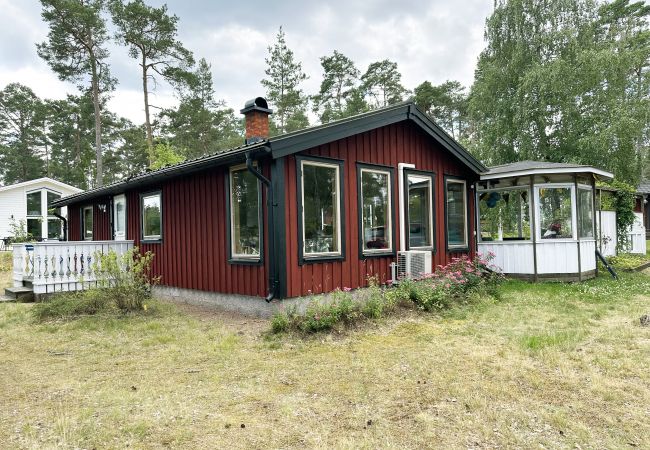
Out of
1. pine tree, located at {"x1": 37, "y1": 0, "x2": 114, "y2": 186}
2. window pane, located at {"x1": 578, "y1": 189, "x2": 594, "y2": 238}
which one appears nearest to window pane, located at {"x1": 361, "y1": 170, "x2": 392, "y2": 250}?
window pane, located at {"x1": 578, "y1": 189, "x2": 594, "y2": 238}

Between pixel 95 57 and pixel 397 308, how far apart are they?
23254 mm

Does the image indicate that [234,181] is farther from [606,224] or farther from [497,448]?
[606,224]

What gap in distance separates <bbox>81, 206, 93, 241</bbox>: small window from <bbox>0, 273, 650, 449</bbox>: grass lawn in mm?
6542

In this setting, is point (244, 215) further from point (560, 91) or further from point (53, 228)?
point (53, 228)

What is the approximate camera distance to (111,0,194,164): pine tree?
2031 centimetres

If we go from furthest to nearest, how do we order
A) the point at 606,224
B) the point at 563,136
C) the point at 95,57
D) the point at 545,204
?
the point at 95,57
the point at 563,136
the point at 606,224
the point at 545,204

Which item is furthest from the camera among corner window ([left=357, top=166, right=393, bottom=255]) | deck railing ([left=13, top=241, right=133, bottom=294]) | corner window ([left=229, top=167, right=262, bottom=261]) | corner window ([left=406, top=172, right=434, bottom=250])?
deck railing ([left=13, top=241, right=133, bottom=294])

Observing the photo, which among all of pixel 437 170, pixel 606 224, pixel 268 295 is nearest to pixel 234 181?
pixel 268 295

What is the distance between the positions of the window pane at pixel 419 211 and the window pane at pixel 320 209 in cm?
204

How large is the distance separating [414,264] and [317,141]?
3047 millimetres

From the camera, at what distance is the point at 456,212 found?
948cm

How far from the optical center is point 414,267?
24.8 ft

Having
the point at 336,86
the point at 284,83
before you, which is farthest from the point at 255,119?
the point at 336,86

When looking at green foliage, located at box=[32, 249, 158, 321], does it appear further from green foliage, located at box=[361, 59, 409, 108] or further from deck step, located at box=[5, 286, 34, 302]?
green foliage, located at box=[361, 59, 409, 108]
